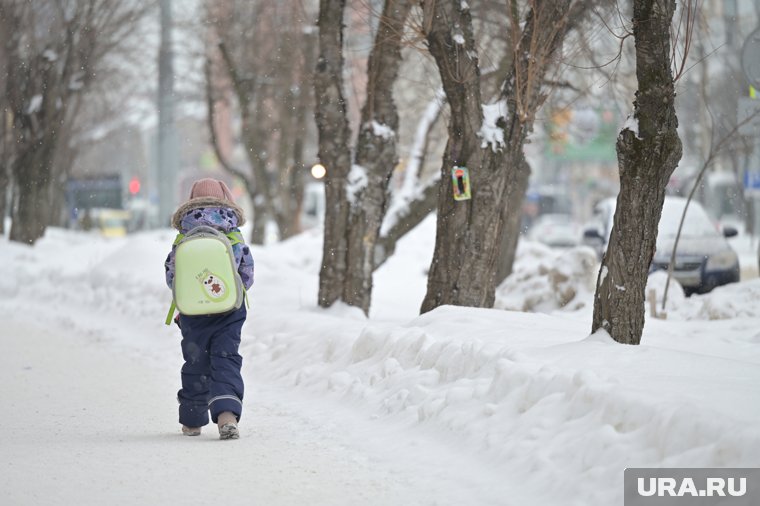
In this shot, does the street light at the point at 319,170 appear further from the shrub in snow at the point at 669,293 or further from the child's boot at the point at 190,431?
the child's boot at the point at 190,431

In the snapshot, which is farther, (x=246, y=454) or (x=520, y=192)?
(x=520, y=192)

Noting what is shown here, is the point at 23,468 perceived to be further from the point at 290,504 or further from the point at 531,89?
the point at 531,89

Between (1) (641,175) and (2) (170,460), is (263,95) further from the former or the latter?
(2) (170,460)

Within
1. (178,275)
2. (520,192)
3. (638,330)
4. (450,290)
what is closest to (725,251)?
(520,192)

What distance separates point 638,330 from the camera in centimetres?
846

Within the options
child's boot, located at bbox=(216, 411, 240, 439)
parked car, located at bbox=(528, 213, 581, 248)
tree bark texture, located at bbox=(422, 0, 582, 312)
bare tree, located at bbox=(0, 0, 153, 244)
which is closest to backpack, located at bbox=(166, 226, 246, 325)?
child's boot, located at bbox=(216, 411, 240, 439)

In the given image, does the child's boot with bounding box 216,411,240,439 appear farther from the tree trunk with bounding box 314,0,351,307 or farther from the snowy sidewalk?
the tree trunk with bounding box 314,0,351,307

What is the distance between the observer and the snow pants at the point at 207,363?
7.84 meters

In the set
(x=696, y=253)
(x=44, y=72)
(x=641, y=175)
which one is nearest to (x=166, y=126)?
(x=44, y=72)

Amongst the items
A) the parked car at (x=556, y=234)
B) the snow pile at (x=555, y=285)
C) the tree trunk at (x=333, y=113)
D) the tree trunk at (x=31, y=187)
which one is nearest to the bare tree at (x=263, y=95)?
the tree trunk at (x=31, y=187)

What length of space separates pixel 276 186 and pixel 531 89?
24967 mm

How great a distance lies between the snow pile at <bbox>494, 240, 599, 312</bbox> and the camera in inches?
728

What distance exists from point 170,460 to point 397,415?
174 centimetres

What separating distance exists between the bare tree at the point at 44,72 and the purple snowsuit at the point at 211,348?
21.9 m
